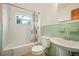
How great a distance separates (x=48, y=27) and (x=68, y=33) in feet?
1.08

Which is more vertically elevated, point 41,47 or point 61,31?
point 61,31

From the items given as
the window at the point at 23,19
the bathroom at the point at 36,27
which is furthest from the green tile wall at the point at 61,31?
the window at the point at 23,19

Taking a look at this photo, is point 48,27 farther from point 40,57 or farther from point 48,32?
point 40,57

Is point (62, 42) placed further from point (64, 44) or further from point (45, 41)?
point (45, 41)

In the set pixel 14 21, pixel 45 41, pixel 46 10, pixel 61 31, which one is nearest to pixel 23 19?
pixel 14 21

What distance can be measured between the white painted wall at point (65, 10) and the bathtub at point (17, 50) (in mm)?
641

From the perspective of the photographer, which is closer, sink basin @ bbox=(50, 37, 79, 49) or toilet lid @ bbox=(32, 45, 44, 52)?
sink basin @ bbox=(50, 37, 79, 49)

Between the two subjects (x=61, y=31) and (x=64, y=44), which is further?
(x=61, y=31)

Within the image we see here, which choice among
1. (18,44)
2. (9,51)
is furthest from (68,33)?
(9,51)

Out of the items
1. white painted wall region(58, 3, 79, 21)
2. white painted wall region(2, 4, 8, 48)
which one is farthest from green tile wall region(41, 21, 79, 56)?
white painted wall region(2, 4, 8, 48)

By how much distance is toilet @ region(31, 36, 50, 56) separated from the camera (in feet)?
5.94

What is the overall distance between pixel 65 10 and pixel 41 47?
0.70 m

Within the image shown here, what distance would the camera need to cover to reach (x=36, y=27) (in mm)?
1858

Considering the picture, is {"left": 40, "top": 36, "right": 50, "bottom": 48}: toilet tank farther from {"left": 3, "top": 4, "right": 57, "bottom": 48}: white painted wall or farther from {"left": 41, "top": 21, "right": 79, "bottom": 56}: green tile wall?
{"left": 3, "top": 4, "right": 57, "bottom": 48}: white painted wall
